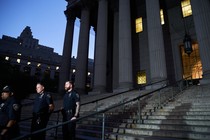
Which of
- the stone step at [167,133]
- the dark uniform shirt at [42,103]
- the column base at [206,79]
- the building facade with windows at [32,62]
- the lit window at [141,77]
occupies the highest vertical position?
the building facade with windows at [32,62]

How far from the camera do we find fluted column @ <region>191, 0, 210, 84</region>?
1209 centimetres

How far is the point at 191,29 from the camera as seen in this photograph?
18.6 m

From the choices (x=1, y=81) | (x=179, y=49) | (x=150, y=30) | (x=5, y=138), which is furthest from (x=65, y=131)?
(x=1, y=81)

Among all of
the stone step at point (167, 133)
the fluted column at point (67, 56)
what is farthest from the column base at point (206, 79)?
the fluted column at point (67, 56)

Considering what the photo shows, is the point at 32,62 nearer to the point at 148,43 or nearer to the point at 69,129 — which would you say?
the point at 148,43

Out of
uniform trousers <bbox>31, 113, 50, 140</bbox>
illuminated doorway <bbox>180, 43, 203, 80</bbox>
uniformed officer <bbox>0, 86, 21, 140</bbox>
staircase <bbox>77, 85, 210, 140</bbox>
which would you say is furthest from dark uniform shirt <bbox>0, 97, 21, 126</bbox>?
illuminated doorway <bbox>180, 43, 203, 80</bbox>

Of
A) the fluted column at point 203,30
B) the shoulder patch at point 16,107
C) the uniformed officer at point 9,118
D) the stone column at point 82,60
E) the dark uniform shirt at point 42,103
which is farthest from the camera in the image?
the stone column at point 82,60

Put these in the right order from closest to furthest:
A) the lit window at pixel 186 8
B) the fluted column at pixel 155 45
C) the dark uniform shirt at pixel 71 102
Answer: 1. the dark uniform shirt at pixel 71 102
2. the fluted column at pixel 155 45
3. the lit window at pixel 186 8

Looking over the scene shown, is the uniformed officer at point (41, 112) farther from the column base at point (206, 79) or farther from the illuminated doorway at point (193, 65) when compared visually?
the illuminated doorway at point (193, 65)

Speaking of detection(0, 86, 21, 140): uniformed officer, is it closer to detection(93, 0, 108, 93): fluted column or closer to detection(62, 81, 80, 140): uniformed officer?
detection(62, 81, 80, 140): uniformed officer

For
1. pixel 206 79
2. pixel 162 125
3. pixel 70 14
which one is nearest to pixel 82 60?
pixel 70 14

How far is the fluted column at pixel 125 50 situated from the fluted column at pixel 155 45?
233 centimetres

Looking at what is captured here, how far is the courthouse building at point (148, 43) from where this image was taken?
45.1 feet

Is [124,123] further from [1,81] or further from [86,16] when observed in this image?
[1,81]
